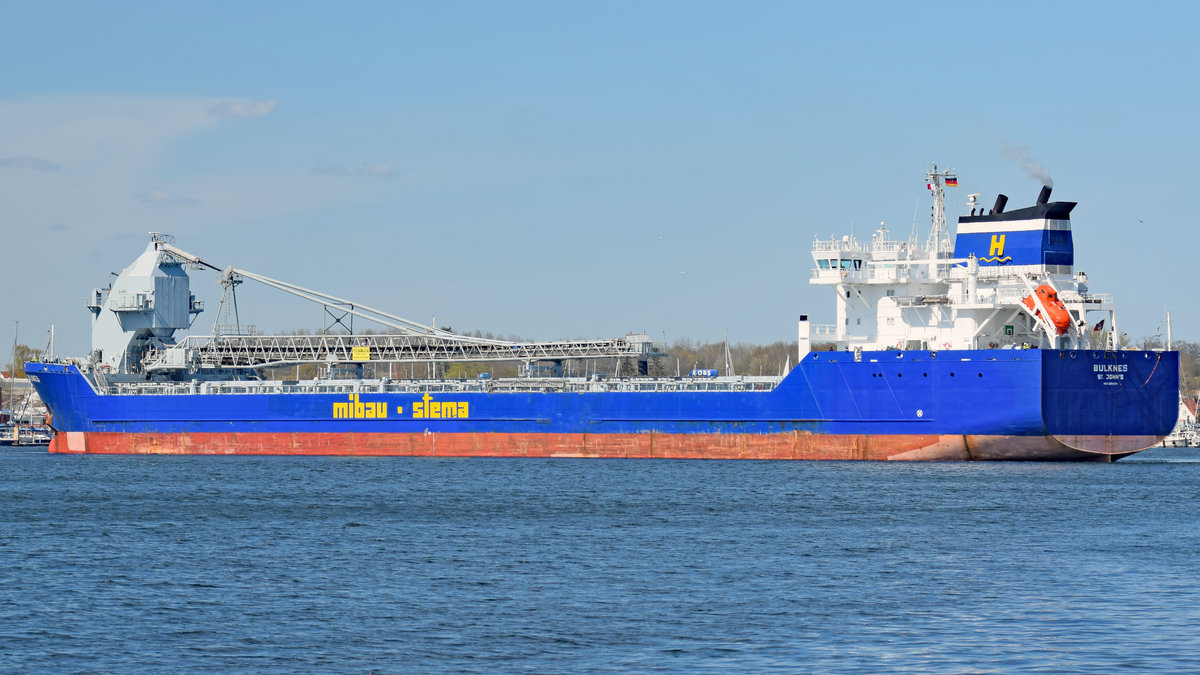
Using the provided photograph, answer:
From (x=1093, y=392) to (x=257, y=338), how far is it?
3174 cm

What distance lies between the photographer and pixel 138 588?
1980 centimetres

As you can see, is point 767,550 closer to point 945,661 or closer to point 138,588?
point 945,661

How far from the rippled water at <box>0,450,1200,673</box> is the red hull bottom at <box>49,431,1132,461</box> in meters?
2.72

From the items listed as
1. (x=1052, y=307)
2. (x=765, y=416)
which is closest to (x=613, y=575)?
(x=765, y=416)

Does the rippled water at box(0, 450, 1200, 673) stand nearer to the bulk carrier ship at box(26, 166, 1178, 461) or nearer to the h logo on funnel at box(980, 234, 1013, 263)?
the bulk carrier ship at box(26, 166, 1178, 461)

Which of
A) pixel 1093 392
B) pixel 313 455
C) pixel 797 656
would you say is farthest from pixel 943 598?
pixel 313 455

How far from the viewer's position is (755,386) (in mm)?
41875

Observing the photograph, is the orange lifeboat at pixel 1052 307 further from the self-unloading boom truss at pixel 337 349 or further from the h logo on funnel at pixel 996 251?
the self-unloading boom truss at pixel 337 349

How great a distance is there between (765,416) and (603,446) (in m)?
5.73

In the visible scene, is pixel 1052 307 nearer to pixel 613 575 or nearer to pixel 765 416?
pixel 765 416

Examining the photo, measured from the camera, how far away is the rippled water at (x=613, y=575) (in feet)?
51.2

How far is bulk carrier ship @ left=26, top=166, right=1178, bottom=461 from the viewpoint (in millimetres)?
37500

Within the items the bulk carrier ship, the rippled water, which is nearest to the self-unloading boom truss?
the bulk carrier ship

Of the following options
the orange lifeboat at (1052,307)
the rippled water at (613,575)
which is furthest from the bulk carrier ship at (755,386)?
the rippled water at (613,575)
